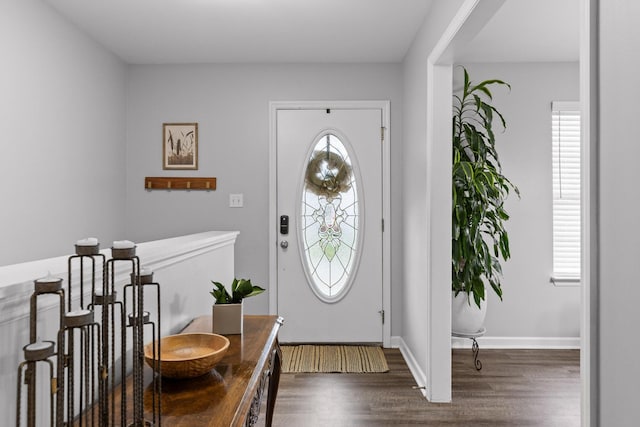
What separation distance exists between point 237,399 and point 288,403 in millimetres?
1716

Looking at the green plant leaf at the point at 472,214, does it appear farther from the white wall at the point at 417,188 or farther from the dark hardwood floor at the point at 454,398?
the dark hardwood floor at the point at 454,398

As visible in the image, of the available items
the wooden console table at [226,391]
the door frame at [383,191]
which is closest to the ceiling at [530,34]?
the door frame at [383,191]

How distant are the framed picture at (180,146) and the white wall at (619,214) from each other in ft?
11.1

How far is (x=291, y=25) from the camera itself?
3193mm

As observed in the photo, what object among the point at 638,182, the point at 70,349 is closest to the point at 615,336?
the point at 638,182

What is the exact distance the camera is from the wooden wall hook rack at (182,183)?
398cm

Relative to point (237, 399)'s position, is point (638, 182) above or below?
above

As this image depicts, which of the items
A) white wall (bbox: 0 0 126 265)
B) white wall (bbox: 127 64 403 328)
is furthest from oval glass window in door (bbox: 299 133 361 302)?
white wall (bbox: 0 0 126 265)

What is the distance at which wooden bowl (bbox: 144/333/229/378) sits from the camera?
1.24 m

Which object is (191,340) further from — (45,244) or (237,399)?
(45,244)

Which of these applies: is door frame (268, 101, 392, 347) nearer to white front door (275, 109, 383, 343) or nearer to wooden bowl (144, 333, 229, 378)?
white front door (275, 109, 383, 343)

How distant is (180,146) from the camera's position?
400 centimetres

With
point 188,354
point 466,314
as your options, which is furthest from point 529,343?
point 188,354

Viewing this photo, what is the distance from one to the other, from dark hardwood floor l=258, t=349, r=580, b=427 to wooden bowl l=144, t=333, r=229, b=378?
3.98ft
